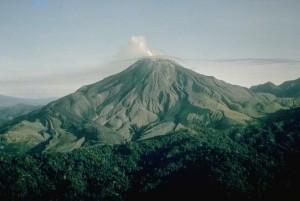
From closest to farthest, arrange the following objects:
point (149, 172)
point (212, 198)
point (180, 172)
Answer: point (212, 198) → point (180, 172) → point (149, 172)

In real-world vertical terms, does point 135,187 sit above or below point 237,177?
below

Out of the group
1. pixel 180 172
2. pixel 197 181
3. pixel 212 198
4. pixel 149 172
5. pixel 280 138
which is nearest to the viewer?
pixel 212 198

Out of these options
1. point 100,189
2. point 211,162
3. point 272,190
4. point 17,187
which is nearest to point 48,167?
point 17,187

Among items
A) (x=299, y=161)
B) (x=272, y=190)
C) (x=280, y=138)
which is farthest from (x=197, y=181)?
(x=280, y=138)

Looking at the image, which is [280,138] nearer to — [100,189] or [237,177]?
[237,177]

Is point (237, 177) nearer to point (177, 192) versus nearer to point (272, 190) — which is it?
point (272, 190)

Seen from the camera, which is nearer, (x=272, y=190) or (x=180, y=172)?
(x=272, y=190)
